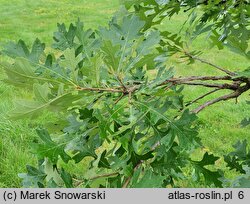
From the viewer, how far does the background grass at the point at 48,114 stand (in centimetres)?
365

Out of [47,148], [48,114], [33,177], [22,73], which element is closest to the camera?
[22,73]

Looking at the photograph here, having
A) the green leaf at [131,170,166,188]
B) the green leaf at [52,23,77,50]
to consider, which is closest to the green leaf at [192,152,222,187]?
the green leaf at [131,170,166,188]

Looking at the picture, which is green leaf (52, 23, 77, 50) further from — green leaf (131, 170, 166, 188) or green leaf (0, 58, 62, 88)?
green leaf (131, 170, 166, 188)

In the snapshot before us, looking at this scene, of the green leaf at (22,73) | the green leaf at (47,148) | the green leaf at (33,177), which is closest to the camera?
the green leaf at (22,73)

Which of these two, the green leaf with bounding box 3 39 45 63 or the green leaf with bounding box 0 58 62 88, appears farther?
the green leaf with bounding box 3 39 45 63

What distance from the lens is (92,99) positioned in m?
1.00

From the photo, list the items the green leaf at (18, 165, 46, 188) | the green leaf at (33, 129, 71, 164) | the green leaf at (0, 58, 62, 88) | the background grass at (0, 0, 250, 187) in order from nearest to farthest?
the green leaf at (0, 58, 62, 88) → the green leaf at (33, 129, 71, 164) → the green leaf at (18, 165, 46, 188) → the background grass at (0, 0, 250, 187)

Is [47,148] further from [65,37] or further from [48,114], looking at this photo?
[48,114]

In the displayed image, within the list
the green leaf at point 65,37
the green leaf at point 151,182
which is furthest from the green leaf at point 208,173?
the green leaf at point 65,37

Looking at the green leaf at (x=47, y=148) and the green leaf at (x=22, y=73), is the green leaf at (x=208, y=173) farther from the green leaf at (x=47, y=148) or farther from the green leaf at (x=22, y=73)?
the green leaf at (x=22, y=73)

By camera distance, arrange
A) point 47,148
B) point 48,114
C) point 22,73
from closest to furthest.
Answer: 1. point 22,73
2. point 47,148
3. point 48,114

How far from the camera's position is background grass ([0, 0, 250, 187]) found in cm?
365

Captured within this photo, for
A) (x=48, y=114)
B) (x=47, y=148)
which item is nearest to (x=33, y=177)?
(x=47, y=148)

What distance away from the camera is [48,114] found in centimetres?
489
